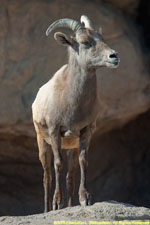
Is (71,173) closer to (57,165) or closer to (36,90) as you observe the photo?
(57,165)

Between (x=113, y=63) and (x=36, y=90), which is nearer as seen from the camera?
(x=113, y=63)

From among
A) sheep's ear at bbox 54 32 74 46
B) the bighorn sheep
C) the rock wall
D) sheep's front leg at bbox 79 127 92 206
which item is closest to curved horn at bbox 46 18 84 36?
the bighorn sheep

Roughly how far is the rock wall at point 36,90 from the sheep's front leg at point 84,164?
9.12 ft

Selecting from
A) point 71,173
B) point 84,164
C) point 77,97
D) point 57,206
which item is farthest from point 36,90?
point 57,206

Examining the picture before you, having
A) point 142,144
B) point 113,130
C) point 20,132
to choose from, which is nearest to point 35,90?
point 20,132

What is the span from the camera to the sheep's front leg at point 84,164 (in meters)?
7.13

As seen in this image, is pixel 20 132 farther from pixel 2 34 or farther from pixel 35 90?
pixel 2 34

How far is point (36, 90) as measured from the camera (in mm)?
10203

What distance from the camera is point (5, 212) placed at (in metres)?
11.1

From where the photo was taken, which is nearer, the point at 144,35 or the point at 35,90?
the point at 35,90

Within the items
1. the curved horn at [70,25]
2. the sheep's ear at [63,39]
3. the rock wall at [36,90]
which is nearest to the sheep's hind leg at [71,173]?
the rock wall at [36,90]

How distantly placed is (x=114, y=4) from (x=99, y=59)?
4082mm

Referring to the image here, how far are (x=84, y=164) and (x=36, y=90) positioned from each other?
3.19 m

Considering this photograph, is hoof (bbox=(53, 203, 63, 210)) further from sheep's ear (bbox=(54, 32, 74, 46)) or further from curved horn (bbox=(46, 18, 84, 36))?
curved horn (bbox=(46, 18, 84, 36))
